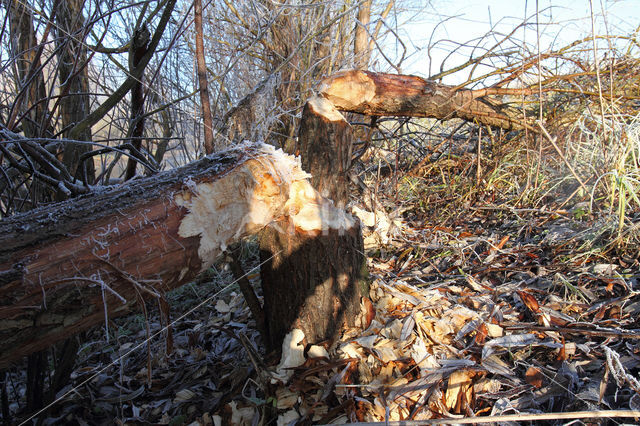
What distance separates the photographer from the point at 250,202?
1.43 metres

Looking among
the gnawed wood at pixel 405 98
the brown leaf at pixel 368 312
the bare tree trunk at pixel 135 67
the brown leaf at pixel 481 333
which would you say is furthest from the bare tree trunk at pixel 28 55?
the brown leaf at pixel 481 333

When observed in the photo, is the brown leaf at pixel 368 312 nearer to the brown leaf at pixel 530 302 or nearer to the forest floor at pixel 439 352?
the forest floor at pixel 439 352

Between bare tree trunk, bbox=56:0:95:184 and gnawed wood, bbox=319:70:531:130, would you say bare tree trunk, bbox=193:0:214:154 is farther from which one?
bare tree trunk, bbox=56:0:95:184

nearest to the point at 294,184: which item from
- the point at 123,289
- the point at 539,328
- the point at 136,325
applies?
the point at 123,289

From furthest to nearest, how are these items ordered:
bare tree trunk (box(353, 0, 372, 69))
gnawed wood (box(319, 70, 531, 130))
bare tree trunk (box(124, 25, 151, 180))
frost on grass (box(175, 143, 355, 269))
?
bare tree trunk (box(353, 0, 372, 69))
gnawed wood (box(319, 70, 531, 130))
bare tree trunk (box(124, 25, 151, 180))
frost on grass (box(175, 143, 355, 269))

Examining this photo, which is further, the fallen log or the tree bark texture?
the tree bark texture

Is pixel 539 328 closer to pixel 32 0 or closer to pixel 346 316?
pixel 346 316

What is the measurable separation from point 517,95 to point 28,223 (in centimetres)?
302

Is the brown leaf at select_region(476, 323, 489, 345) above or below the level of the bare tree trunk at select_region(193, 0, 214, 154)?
below

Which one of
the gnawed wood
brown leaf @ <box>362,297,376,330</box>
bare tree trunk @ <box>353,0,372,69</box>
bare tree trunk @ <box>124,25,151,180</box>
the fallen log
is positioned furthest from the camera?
bare tree trunk @ <box>353,0,372,69</box>

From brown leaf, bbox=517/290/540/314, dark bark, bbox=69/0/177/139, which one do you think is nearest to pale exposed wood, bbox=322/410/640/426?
brown leaf, bbox=517/290/540/314

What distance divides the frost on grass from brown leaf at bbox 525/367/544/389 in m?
0.94

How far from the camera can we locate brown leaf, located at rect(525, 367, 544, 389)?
1419mm

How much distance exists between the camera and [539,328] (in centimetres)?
163
